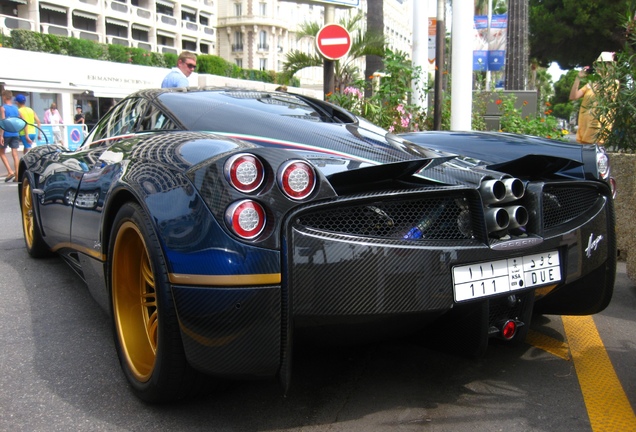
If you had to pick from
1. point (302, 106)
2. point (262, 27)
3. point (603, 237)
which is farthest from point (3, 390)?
point (262, 27)

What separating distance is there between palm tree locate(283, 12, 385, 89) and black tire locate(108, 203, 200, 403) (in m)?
11.7

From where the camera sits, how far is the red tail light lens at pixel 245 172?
6.86 ft

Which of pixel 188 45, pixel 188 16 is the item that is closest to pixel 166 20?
pixel 188 45

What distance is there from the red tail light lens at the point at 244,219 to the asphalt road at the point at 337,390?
23.2 inches

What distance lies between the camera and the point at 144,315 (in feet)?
8.93

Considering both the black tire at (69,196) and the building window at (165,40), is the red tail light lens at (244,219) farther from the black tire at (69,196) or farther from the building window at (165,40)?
the building window at (165,40)

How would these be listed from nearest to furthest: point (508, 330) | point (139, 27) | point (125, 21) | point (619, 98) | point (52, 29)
Answer: point (508, 330)
point (619, 98)
point (52, 29)
point (125, 21)
point (139, 27)

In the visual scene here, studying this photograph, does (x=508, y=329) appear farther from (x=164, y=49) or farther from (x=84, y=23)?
(x=164, y=49)

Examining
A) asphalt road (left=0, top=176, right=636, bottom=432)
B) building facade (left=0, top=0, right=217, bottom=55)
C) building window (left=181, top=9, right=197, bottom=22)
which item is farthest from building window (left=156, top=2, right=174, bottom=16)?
asphalt road (left=0, top=176, right=636, bottom=432)

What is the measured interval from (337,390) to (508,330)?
2.33ft

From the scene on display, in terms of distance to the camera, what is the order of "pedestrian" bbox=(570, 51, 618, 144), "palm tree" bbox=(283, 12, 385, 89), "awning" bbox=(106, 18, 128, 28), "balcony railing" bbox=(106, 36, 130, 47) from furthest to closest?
"awning" bbox=(106, 18, 128, 28)
"balcony railing" bbox=(106, 36, 130, 47)
"palm tree" bbox=(283, 12, 385, 89)
"pedestrian" bbox=(570, 51, 618, 144)

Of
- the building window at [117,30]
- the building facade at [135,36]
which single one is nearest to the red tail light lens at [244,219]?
the building facade at [135,36]

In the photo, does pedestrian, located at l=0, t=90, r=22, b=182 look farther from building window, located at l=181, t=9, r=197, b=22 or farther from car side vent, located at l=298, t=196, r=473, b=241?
building window, located at l=181, t=9, r=197, b=22

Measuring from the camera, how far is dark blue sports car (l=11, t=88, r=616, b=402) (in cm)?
207
